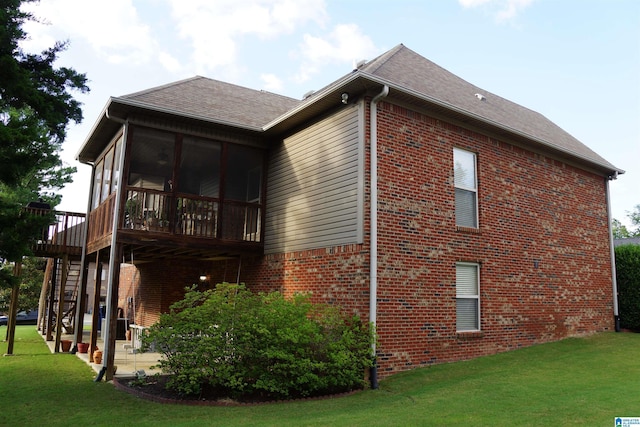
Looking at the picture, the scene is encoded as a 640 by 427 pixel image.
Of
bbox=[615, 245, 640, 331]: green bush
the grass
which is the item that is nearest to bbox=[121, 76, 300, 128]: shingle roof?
the grass

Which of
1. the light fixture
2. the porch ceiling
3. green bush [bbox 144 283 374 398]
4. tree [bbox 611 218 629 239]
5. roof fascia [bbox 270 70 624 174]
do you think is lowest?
green bush [bbox 144 283 374 398]

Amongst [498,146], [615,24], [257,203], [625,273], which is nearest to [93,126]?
[257,203]

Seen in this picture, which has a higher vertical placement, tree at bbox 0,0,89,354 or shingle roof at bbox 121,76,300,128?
shingle roof at bbox 121,76,300,128

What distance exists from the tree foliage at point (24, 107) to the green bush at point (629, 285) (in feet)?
48.8

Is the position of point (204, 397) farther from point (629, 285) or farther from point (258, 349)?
point (629, 285)

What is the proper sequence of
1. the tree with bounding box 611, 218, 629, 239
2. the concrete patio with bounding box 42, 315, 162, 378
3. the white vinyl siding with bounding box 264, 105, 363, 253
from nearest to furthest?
the white vinyl siding with bounding box 264, 105, 363, 253
the concrete patio with bounding box 42, 315, 162, 378
the tree with bounding box 611, 218, 629, 239

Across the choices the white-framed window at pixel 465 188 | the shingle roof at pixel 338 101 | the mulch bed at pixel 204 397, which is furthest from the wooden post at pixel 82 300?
the white-framed window at pixel 465 188

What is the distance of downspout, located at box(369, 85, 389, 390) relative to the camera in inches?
346

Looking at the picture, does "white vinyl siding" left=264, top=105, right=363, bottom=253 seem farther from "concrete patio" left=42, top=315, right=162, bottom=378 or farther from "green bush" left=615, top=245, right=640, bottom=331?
"green bush" left=615, top=245, right=640, bottom=331

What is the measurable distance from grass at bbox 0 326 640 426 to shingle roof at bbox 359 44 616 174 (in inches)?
209

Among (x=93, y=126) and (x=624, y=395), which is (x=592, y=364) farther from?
(x=93, y=126)

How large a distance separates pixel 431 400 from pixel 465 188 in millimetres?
5255

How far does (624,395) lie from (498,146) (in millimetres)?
6337

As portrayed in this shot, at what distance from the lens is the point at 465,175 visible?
36.8 feet
